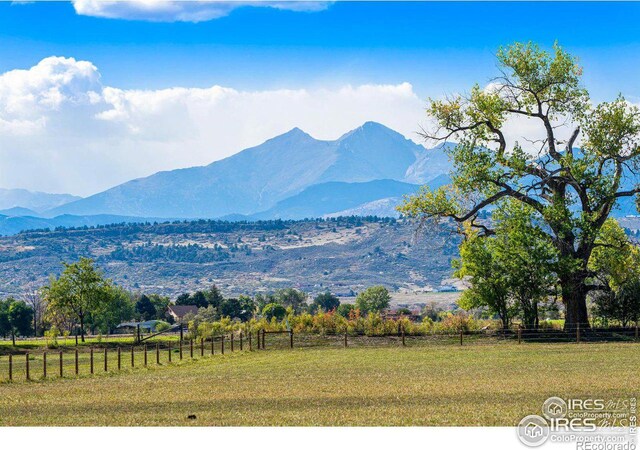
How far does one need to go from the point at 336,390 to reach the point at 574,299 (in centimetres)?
3082

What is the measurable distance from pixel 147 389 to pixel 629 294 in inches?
1413

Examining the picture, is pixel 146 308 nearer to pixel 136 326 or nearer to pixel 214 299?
pixel 214 299

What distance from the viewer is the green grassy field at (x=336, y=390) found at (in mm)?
A: 21344

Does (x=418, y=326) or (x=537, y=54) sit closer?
(x=537, y=54)

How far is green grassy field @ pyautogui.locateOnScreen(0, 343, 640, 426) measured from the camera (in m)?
21.3

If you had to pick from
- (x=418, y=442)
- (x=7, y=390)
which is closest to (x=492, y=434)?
(x=418, y=442)

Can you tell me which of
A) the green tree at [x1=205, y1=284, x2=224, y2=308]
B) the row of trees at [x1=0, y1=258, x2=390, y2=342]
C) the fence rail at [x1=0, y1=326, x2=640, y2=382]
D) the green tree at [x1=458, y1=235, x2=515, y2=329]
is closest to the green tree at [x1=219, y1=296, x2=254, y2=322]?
the row of trees at [x1=0, y1=258, x2=390, y2=342]

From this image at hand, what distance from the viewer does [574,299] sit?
54406mm

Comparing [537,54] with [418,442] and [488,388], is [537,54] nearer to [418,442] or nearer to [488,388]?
[488,388]

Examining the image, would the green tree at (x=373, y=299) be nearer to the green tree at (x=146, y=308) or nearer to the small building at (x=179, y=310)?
the small building at (x=179, y=310)

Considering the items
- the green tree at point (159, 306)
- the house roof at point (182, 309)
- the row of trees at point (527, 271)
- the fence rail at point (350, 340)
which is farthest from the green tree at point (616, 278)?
the house roof at point (182, 309)

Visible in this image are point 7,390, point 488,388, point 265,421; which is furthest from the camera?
point 7,390

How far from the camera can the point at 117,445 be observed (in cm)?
1852

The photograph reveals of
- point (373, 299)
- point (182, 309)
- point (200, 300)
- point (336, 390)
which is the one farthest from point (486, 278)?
point (182, 309)
